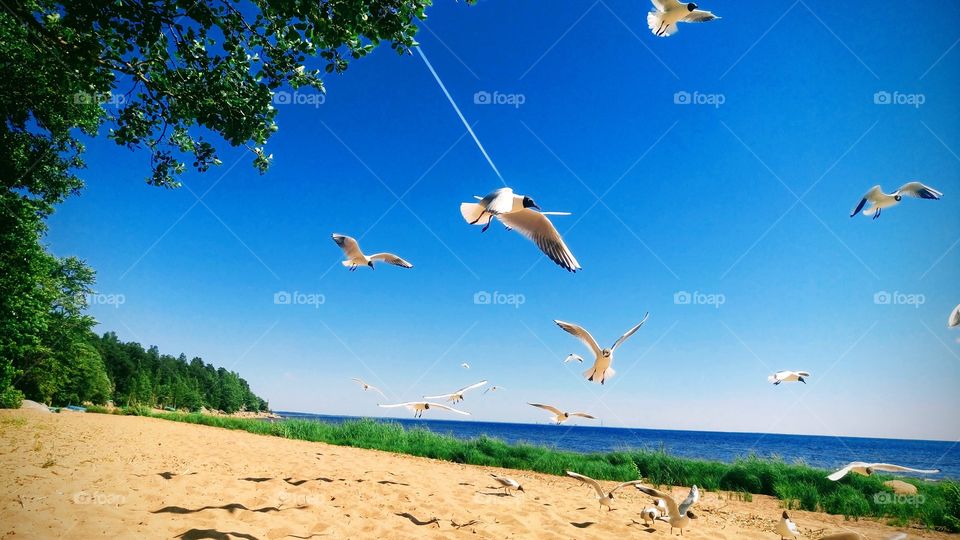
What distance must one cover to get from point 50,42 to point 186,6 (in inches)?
64.9

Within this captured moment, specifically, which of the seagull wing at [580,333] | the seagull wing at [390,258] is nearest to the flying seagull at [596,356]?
the seagull wing at [580,333]

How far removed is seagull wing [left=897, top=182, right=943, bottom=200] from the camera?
6.53 meters

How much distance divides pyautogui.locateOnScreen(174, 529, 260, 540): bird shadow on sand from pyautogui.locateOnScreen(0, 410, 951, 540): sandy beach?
0.07 ft

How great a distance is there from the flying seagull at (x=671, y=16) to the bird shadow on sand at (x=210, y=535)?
26.7 feet

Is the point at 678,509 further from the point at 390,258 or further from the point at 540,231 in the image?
the point at 390,258

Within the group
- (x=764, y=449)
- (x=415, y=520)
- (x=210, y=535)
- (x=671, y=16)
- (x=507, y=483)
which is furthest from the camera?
(x=764, y=449)

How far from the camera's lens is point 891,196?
708 centimetres

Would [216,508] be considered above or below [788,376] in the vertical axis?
below

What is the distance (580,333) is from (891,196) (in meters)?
5.92

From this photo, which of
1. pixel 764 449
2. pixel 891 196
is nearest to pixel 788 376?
pixel 891 196

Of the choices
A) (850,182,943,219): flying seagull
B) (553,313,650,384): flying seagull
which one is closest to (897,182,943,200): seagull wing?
(850,182,943,219): flying seagull

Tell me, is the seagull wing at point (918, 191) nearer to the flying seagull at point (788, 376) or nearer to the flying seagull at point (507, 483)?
the flying seagull at point (788, 376)

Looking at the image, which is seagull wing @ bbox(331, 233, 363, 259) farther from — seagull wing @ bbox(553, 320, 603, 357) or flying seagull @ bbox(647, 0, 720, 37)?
flying seagull @ bbox(647, 0, 720, 37)

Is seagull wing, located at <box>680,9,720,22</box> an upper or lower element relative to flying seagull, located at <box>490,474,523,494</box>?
upper
